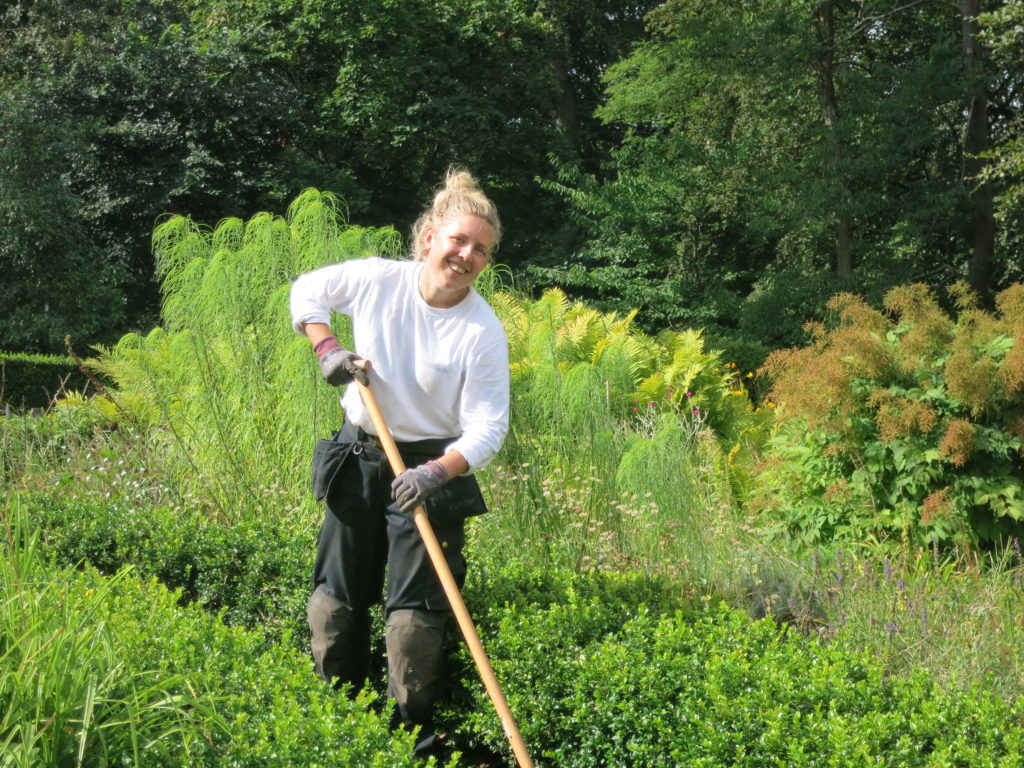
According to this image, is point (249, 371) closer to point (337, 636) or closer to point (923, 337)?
point (337, 636)

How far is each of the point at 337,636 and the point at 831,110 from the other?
58.1 feet

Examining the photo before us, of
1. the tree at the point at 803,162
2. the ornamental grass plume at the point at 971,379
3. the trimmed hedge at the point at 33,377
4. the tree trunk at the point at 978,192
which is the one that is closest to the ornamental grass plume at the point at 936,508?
the ornamental grass plume at the point at 971,379

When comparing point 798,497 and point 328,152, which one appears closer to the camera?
point 798,497

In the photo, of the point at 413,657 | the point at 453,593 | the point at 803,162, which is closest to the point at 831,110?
the point at 803,162

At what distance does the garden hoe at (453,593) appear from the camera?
287 cm

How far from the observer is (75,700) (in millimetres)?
2764

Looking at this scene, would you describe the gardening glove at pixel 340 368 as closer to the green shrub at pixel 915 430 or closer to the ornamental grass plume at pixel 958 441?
the green shrub at pixel 915 430

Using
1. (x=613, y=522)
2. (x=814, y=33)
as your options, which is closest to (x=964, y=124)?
(x=814, y=33)

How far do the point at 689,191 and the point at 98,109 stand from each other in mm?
11132

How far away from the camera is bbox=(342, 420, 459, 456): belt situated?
3596mm

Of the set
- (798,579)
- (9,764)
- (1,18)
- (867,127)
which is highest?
(1,18)

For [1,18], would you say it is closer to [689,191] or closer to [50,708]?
[689,191]

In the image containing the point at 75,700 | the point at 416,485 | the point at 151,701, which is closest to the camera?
the point at 75,700

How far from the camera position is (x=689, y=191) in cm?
2034
